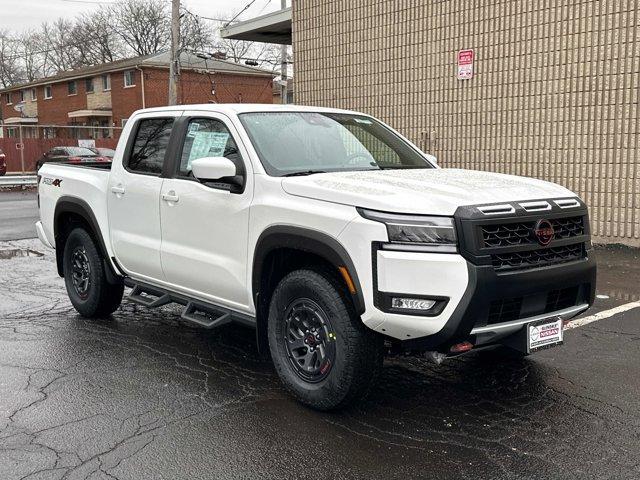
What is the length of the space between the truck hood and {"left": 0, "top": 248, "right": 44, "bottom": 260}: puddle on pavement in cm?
753

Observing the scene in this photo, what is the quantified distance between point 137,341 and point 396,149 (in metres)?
2.72

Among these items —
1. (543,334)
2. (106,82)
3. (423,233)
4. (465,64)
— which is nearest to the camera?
(423,233)

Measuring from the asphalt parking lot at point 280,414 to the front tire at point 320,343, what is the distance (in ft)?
0.58

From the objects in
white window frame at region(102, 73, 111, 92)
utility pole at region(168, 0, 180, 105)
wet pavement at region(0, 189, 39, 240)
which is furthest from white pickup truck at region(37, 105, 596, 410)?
white window frame at region(102, 73, 111, 92)

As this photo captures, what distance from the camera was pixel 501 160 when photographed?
36.3 feet

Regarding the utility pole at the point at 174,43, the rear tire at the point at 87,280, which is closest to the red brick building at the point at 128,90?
the utility pole at the point at 174,43

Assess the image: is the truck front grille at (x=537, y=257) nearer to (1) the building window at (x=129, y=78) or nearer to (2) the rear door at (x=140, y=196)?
(2) the rear door at (x=140, y=196)

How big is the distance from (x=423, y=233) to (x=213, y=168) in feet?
4.97

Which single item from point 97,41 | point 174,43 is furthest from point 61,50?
point 174,43

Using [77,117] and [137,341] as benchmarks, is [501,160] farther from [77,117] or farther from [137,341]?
[77,117]

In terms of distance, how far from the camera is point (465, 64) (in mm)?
11359

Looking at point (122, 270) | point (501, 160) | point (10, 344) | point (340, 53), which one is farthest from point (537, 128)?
point (10, 344)

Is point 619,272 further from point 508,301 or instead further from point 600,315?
point 508,301

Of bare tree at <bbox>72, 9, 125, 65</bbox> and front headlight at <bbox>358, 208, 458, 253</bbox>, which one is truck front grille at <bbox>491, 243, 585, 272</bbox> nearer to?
front headlight at <bbox>358, 208, 458, 253</bbox>
